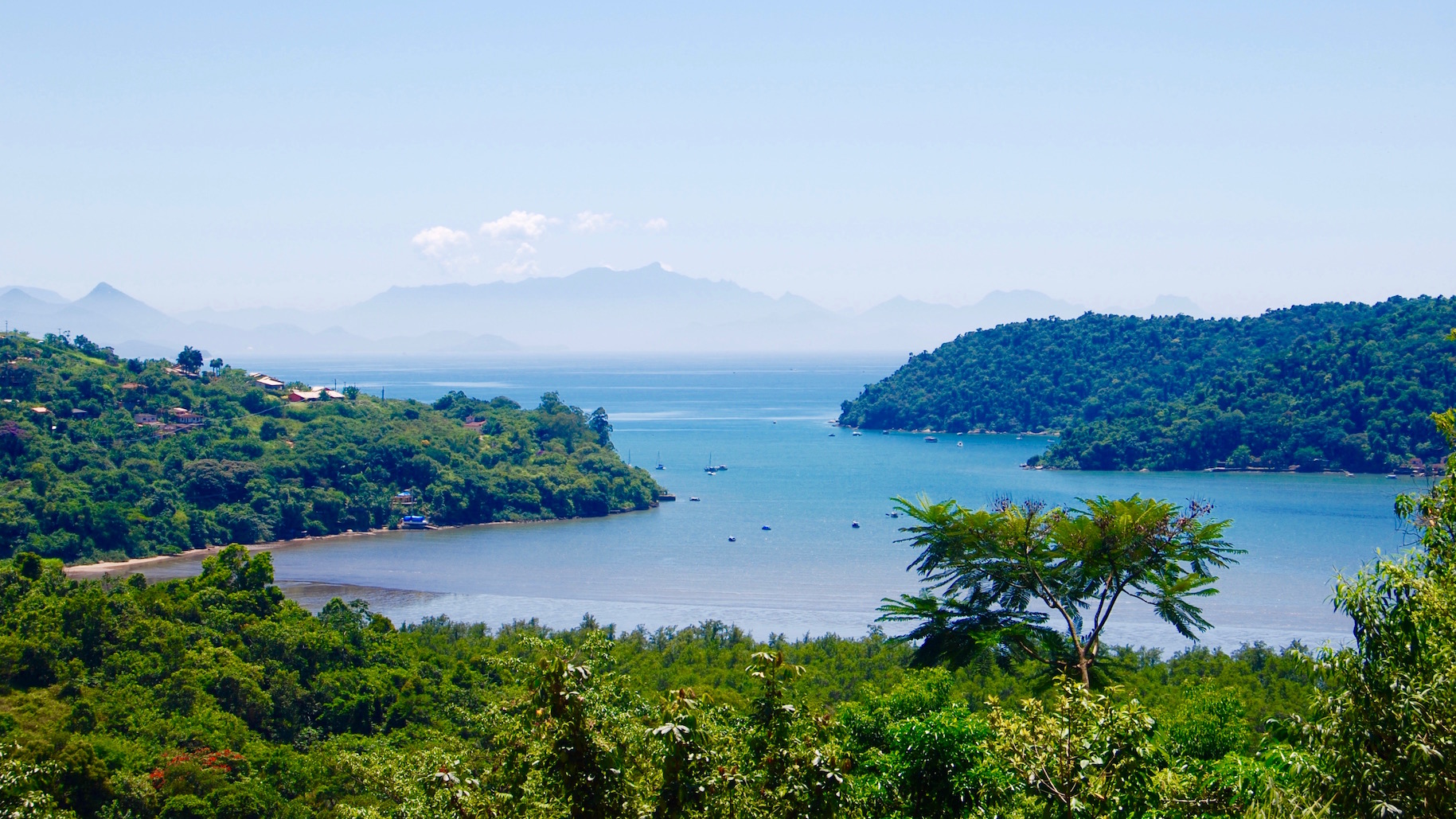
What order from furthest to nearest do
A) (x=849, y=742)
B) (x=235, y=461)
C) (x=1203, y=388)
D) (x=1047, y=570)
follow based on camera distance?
(x=1203, y=388) → (x=235, y=461) → (x=1047, y=570) → (x=849, y=742)

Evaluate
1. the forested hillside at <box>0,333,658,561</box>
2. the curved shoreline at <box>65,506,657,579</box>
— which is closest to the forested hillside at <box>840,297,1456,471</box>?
the forested hillside at <box>0,333,658,561</box>

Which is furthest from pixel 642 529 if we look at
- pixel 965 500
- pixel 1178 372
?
pixel 1178 372

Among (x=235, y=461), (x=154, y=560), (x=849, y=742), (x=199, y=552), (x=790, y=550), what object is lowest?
(x=154, y=560)

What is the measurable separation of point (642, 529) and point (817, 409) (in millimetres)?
74309

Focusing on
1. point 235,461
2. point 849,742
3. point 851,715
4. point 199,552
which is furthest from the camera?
point 235,461

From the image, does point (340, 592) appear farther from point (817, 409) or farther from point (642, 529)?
point (817, 409)

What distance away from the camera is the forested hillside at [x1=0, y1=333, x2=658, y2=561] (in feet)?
156

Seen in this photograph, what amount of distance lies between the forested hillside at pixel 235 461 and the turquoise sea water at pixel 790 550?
7.65ft

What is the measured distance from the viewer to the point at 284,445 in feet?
186

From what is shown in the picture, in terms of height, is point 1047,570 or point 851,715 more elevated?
point 1047,570

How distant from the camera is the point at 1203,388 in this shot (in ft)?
258

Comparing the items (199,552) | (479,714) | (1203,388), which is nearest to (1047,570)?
(479,714)

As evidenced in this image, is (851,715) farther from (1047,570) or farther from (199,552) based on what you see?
(199,552)

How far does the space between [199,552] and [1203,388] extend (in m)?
63.3
